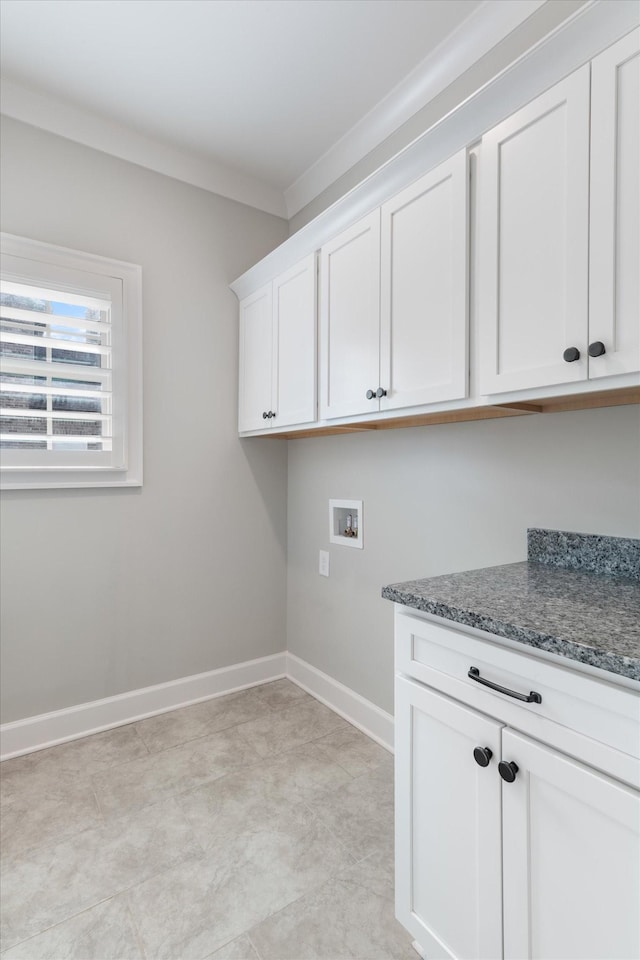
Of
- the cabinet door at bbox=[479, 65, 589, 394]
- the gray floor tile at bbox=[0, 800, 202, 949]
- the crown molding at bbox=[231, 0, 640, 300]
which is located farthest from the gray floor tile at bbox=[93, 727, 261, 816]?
the crown molding at bbox=[231, 0, 640, 300]

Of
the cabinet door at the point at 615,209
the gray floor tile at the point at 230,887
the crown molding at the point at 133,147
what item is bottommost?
the gray floor tile at the point at 230,887

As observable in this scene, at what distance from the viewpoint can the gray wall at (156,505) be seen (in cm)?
216

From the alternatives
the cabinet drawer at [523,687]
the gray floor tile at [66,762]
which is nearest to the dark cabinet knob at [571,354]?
the cabinet drawer at [523,687]

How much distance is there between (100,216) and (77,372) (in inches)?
29.1

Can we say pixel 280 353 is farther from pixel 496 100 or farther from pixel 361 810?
pixel 361 810

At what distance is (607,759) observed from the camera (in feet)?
2.64

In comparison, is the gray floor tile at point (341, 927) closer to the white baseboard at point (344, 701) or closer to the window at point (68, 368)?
the white baseboard at point (344, 701)

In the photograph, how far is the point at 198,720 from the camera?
2416 mm

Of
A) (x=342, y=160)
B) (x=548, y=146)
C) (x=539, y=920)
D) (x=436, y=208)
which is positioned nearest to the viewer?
(x=539, y=920)

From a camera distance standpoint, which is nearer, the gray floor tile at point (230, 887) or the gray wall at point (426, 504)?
the gray floor tile at point (230, 887)

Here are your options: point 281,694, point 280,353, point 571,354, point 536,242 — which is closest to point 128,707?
point 281,694

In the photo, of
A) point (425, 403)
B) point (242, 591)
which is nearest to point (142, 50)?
point (425, 403)

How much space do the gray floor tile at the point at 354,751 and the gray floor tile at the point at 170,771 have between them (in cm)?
32

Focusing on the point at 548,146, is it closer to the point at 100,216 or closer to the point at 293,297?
the point at 293,297
